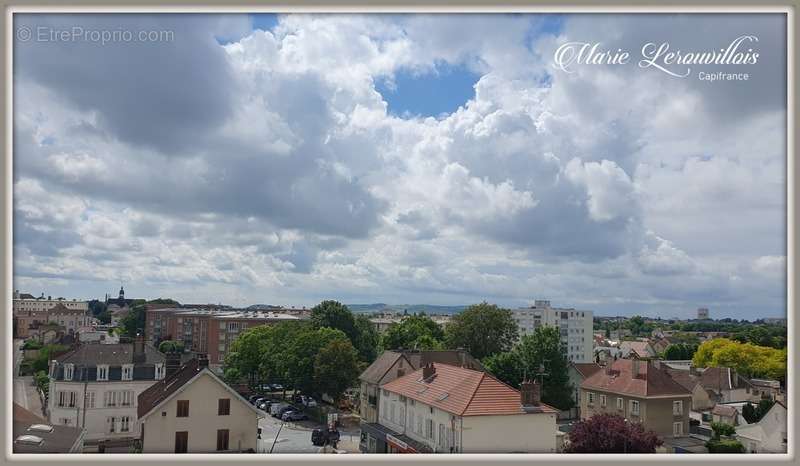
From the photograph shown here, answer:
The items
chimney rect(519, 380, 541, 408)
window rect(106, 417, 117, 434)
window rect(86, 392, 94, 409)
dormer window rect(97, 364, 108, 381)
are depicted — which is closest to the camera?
chimney rect(519, 380, 541, 408)

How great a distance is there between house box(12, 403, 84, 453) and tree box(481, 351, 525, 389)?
2390 cm

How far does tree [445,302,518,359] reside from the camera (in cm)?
5394

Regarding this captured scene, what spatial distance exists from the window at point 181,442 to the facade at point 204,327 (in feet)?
139

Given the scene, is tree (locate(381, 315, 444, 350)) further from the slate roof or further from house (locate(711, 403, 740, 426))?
house (locate(711, 403, 740, 426))

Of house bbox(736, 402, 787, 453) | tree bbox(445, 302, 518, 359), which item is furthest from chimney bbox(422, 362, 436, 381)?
tree bbox(445, 302, 518, 359)

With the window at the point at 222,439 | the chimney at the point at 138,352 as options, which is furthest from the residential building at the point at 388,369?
the chimney at the point at 138,352

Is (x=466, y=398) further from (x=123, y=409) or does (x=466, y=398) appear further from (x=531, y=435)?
(x=123, y=409)

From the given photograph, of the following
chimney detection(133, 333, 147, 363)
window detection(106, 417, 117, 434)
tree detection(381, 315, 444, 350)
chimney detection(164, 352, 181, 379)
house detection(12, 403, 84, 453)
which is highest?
chimney detection(133, 333, 147, 363)

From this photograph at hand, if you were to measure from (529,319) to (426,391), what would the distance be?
83091mm

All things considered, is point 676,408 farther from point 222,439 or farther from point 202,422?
point 202,422

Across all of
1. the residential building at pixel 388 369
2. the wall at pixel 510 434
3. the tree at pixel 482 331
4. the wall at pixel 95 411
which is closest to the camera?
the wall at pixel 510 434

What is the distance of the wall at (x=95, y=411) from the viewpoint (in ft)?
94.8

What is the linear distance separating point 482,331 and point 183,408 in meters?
34.5

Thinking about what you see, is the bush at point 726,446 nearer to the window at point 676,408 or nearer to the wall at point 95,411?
the window at point 676,408
